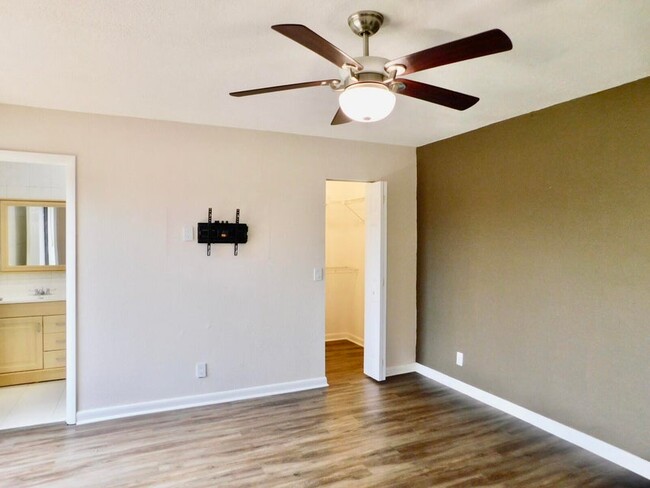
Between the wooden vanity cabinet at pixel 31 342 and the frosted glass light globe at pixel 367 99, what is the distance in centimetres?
373

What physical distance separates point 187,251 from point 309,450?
6.13 ft

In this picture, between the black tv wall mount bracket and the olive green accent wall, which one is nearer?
the olive green accent wall

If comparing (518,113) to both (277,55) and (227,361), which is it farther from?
(227,361)

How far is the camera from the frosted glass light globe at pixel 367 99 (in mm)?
1719

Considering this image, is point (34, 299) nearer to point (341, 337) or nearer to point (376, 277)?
point (376, 277)

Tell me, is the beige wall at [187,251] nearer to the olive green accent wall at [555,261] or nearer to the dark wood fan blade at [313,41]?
the olive green accent wall at [555,261]

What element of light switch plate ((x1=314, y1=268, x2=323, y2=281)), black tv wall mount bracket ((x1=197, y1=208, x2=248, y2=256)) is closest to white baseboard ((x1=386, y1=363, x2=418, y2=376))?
light switch plate ((x1=314, y1=268, x2=323, y2=281))

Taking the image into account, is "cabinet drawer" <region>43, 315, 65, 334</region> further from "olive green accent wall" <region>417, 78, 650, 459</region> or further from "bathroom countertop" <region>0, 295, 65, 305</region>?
"olive green accent wall" <region>417, 78, 650, 459</region>

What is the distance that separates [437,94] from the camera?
1974 millimetres

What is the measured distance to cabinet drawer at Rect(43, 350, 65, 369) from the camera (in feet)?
13.1

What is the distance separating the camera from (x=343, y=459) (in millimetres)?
2680

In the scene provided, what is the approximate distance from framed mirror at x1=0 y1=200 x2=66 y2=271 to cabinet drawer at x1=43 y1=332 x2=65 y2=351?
2.28ft

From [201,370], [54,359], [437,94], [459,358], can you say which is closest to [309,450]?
[201,370]

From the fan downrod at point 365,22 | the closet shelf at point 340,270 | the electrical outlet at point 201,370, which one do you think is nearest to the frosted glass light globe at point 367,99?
the fan downrod at point 365,22
